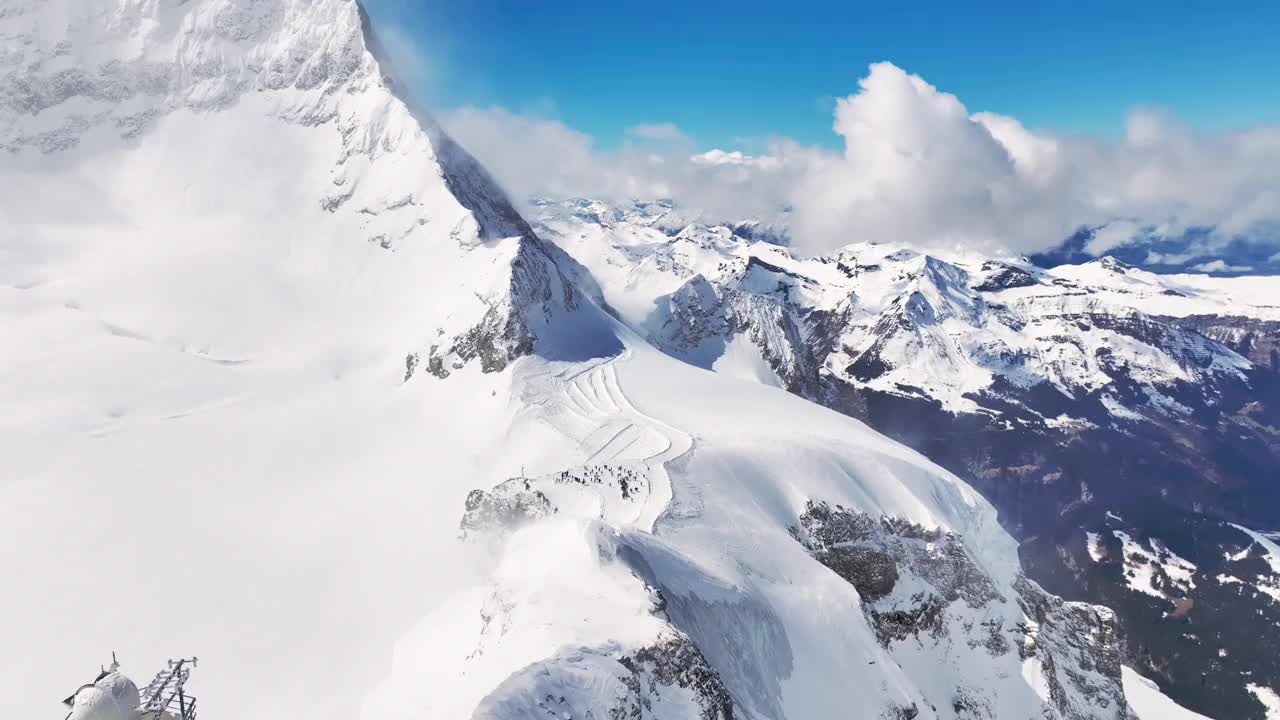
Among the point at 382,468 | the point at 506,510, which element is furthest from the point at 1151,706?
the point at 382,468

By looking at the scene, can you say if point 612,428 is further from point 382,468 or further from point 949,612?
point 949,612

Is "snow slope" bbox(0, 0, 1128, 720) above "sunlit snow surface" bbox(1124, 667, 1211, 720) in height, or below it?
above

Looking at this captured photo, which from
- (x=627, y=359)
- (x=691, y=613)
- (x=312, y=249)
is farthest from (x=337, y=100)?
(x=691, y=613)

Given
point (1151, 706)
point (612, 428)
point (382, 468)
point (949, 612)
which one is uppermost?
point (612, 428)

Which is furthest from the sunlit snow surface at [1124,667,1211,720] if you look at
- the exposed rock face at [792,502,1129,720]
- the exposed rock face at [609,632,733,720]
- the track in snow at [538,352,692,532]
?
the exposed rock face at [609,632,733,720]

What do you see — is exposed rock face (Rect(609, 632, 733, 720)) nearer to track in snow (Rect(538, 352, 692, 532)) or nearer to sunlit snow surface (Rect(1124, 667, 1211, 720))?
track in snow (Rect(538, 352, 692, 532))

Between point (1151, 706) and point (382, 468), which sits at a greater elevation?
point (382, 468)

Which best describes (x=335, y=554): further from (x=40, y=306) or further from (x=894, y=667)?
(x=40, y=306)
